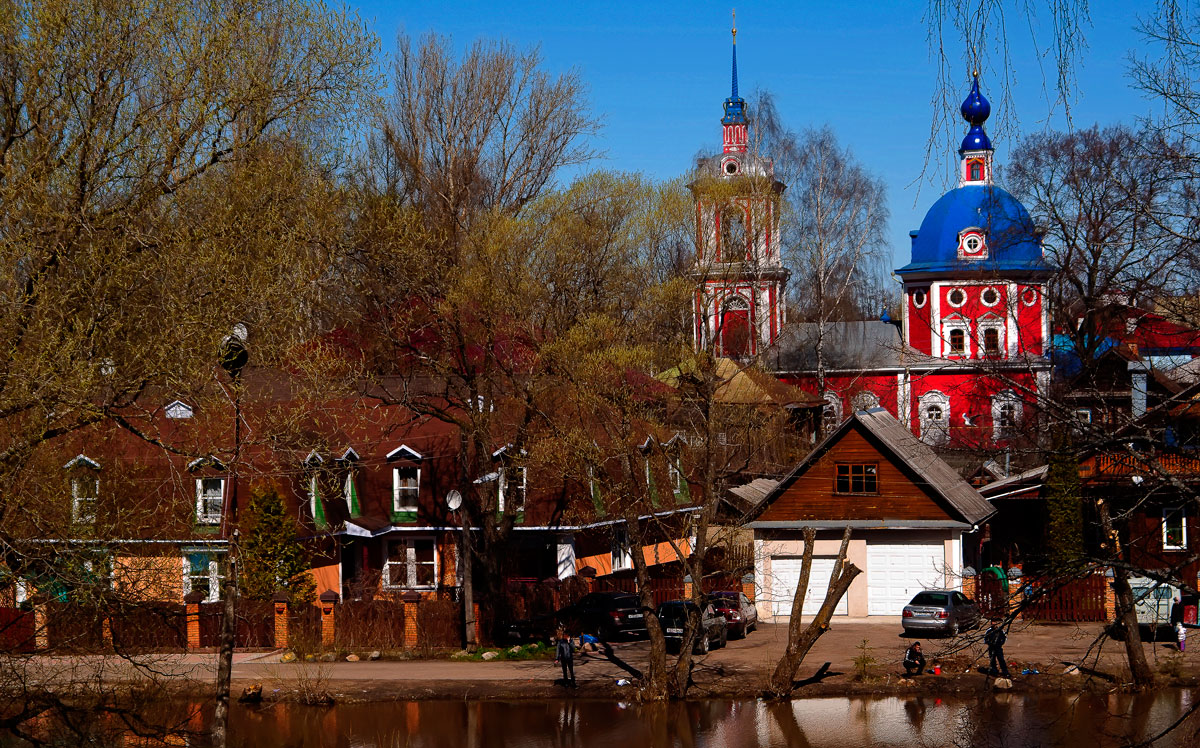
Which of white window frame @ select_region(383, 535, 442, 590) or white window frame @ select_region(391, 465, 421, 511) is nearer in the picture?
white window frame @ select_region(383, 535, 442, 590)

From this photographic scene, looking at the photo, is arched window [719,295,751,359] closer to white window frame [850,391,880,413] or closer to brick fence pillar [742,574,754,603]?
brick fence pillar [742,574,754,603]

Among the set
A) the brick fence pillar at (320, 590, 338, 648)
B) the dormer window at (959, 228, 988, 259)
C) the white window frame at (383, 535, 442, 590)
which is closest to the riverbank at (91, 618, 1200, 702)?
the brick fence pillar at (320, 590, 338, 648)

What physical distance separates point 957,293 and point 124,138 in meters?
56.9

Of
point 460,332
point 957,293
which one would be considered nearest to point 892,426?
point 460,332

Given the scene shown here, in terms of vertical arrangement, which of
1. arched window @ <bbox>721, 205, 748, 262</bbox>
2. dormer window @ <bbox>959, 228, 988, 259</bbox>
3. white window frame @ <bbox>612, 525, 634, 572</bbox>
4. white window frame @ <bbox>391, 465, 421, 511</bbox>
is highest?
dormer window @ <bbox>959, 228, 988, 259</bbox>

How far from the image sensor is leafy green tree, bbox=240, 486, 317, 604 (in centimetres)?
2888

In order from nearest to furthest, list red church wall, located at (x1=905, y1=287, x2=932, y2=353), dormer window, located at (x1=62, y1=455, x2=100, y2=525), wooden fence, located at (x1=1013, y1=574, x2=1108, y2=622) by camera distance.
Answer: dormer window, located at (x1=62, y1=455, x2=100, y2=525)
wooden fence, located at (x1=1013, y1=574, x2=1108, y2=622)
red church wall, located at (x1=905, y1=287, x2=932, y2=353)

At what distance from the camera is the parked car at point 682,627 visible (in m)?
27.7

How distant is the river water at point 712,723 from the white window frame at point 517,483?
6405 mm

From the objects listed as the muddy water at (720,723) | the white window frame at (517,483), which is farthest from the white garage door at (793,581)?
the muddy water at (720,723)

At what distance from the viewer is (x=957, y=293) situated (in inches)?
2506

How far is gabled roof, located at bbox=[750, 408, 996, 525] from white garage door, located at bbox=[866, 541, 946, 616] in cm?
132

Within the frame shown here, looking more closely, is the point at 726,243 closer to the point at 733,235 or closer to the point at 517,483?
the point at 733,235

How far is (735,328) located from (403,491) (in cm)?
1068
